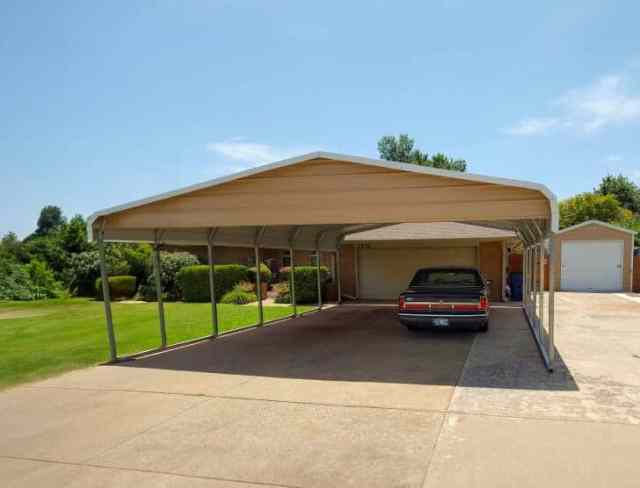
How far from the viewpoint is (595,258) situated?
2020 cm

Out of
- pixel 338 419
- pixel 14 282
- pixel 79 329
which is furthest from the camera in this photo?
pixel 14 282

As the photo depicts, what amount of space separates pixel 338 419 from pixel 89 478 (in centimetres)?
257

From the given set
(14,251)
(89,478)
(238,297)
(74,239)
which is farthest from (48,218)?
(89,478)

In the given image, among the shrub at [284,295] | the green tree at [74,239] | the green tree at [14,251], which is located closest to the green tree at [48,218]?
the green tree at [14,251]

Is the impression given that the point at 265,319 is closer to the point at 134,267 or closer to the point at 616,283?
the point at 134,267

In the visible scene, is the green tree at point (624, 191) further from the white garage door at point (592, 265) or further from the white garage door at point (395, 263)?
the white garage door at point (395, 263)

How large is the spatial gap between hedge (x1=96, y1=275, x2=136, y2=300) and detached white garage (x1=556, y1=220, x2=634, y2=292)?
66.6 ft

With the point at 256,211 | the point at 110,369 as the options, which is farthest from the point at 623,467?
the point at 110,369

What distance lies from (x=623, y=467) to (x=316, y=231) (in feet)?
40.7

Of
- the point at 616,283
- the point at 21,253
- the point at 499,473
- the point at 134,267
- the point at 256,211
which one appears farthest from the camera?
the point at 21,253

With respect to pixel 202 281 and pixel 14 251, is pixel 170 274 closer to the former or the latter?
pixel 202 281

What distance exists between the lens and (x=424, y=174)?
721cm

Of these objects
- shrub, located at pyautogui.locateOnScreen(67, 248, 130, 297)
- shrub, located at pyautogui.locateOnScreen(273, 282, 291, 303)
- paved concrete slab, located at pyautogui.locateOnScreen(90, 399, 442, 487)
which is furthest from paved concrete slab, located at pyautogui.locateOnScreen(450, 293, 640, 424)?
shrub, located at pyautogui.locateOnScreen(67, 248, 130, 297)

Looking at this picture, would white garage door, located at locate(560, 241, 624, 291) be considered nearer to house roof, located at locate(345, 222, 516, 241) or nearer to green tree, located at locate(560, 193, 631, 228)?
house roof, located at locate(345, 222, 516, 241)
